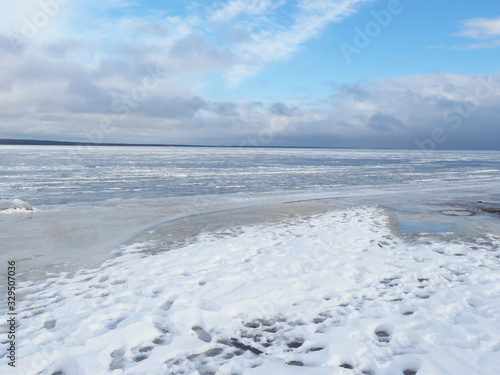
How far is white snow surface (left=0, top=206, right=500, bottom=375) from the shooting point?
4.42 meters

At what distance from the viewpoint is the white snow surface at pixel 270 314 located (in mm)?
4418

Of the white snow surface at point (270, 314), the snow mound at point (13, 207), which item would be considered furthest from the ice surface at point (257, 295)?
the snow mound at point (13, 207)

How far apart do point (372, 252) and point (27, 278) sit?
735 cm

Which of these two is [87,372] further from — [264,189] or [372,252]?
[264,189]

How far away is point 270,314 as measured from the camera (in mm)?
5691

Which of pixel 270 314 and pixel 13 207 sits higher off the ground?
pixel 13 207

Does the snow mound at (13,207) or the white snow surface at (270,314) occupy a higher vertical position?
the snow mound at (13,207)

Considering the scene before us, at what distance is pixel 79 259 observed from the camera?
860 centimetres

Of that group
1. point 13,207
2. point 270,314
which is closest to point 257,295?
point 270,314

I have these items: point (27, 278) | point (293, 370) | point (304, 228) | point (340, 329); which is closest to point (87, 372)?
point (293, 370)

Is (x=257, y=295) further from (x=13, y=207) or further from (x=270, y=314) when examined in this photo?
(x=13, y=207)

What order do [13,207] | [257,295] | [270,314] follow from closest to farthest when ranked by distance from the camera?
1. [270,314]
2. [257,295]
3. [13,207]

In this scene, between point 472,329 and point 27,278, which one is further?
point 27,278

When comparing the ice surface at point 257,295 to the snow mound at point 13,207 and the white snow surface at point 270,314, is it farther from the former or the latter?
the snow mound at point 13,207
